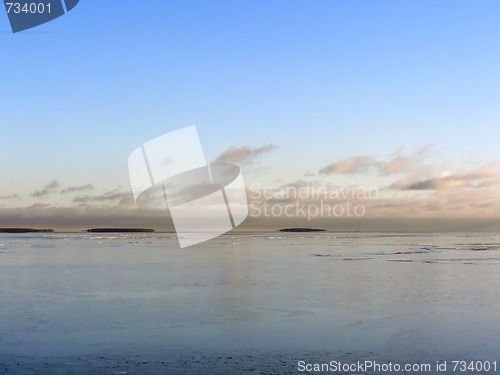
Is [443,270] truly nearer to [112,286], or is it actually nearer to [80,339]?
[112,286]

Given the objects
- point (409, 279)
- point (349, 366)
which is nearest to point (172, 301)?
point (349, 366)

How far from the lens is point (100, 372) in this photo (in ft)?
28.1

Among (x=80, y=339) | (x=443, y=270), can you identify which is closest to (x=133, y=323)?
(x=80, y=339)

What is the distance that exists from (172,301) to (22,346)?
19.6 ft

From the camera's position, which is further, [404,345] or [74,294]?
[74,294]

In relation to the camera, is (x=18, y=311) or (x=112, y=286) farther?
(x=112, y=286)

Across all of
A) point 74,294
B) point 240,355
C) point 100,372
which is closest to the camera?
point 100,372

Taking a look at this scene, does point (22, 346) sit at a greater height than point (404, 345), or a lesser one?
greater

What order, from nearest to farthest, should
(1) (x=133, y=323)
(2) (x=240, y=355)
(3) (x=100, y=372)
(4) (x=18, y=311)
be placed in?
1. (3) (x=100, y=372)
2. (2) (x=240, y=355)
3. (1) (x=133, y=323)
4. (4) (x=18, y=311)

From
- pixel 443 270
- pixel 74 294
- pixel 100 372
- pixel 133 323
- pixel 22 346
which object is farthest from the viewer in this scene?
pixel 443 270

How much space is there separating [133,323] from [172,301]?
350 centimetres

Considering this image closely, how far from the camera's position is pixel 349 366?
9.01 meters

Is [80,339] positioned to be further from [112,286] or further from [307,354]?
[112,286]

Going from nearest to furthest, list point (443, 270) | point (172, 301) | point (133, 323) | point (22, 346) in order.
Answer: point (22, 346)
point (133, 323)
point (172, 301)
point (443, 270)
